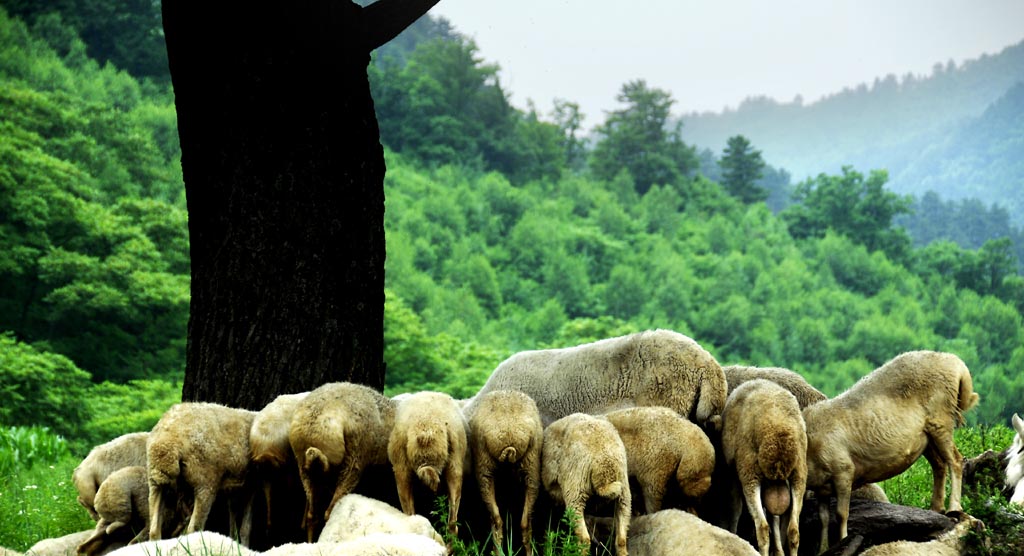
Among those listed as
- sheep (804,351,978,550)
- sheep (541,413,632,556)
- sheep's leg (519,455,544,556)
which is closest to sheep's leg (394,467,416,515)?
sheep's leg (519,455,544,556)

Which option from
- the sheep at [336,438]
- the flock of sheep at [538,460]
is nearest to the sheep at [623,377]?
the flock of sheep at [538,460]

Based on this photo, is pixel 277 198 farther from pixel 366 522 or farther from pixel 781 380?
pixel 781 380

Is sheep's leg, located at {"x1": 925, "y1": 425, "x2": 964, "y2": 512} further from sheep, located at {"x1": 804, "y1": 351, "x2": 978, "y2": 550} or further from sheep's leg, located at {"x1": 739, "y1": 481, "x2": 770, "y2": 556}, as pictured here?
sheep's leg, located at {"x1": 739, "y1": 481, "x2": 770, "y2": 556}

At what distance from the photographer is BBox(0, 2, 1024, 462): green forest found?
27438mm

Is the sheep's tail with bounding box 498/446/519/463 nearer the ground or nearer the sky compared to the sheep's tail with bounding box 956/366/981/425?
nearer the ground

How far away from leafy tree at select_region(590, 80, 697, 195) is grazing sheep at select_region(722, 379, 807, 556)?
40499 millimetres

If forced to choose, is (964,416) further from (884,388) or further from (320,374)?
(320,374)

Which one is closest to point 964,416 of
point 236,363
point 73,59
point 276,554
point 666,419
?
point 666,419

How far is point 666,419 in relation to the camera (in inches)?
193

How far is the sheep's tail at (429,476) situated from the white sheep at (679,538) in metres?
0.91

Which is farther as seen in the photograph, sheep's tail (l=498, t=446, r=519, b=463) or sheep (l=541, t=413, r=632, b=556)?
sheep's tail (l=498, t=446, r=519, b=463)

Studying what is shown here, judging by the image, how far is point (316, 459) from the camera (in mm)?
4410

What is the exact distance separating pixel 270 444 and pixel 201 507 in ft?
1.34

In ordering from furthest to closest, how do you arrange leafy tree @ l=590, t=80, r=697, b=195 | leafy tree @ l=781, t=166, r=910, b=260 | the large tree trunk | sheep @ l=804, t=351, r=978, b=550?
leafy tree @ l=590, t=80, r=697, b=195
leafy tree @ l=781, t=166, r=910, b=260
the large tree trunk
sheep @ l=804, t=351, r=978, b=550
